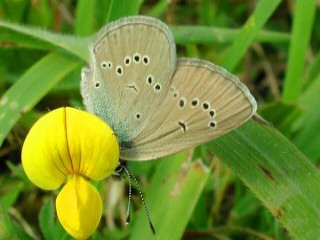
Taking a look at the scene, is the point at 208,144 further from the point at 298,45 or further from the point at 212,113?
the point at 298,45

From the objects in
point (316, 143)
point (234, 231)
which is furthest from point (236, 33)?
point (234, 231)

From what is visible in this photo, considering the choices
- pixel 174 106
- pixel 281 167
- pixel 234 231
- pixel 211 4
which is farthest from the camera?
pixel 211 4

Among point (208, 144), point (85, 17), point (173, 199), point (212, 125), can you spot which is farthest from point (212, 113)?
point (85, 17)

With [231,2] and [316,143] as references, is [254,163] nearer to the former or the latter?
[316,143]

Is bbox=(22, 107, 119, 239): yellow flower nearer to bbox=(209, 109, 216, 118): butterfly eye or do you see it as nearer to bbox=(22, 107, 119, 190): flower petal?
bbox=(22, 107, 119, 190): flower petal

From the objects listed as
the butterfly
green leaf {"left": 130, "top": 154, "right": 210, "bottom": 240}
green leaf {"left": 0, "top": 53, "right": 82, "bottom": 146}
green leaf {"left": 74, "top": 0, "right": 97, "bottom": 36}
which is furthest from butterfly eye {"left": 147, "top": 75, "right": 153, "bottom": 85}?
green leaf {"left": 74, "top": 0, "right": 97, "bottom": 36}

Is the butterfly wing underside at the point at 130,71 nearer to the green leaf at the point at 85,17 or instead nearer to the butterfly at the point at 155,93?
the butterfly at the point at 155,93
